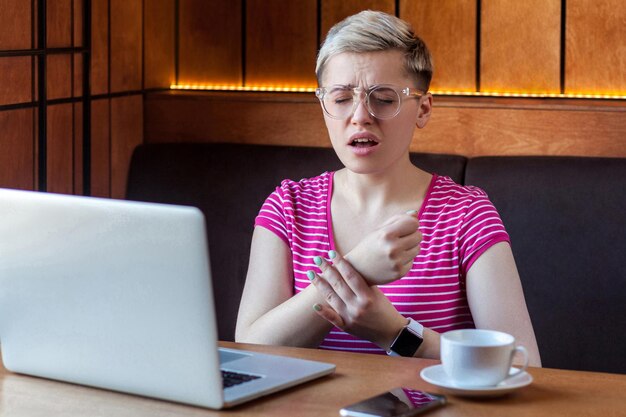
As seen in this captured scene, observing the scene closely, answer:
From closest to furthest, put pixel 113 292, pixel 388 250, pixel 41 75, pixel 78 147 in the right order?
pixel 113 292
pixel 388 250
pixel 41 75
pixel 78 147

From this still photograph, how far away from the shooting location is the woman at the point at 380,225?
1.68 m

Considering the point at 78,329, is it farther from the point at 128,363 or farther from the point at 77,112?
the point at 77,112

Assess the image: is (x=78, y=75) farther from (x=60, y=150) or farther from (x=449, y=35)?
(x=449, y=35)

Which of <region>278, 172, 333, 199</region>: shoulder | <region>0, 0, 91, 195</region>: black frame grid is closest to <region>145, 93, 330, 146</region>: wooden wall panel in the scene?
<region>0, 0, 91, 195</region>: black frame grid

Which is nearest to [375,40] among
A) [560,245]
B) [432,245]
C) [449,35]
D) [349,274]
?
[432,245]

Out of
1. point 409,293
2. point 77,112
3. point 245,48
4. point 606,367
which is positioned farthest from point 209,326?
point 245,48

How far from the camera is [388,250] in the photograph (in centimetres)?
148

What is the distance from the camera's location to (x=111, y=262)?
1154 millimetres

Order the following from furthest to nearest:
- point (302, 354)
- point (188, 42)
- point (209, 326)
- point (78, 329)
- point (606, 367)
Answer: point (188, 42) < point (606, 367) < point (302, 354) < point (78, 329) < point (209, 326)

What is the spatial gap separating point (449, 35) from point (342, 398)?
2.05 metres

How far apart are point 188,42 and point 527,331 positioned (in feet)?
6.34

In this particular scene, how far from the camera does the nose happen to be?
1.72 m

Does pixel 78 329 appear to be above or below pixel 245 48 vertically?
below

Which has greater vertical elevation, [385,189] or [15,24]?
[15,24]
